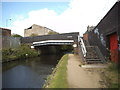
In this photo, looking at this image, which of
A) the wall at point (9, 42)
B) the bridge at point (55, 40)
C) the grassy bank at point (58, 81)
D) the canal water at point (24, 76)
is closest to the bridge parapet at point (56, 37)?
the bridge at point (55, 40)

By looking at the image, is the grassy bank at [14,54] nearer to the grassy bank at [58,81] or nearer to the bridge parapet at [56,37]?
the bridge parapet at [56,37]

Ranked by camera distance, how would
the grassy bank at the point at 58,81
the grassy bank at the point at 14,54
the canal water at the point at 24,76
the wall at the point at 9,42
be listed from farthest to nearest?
1. the wall at the point at 9,42
2. the grassy bank at the point at 14,54
3. the canal water at the point at 24,76
4. the grassy bank at the point at 58,81

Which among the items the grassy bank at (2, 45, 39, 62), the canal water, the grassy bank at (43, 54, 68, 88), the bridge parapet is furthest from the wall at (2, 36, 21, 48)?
the grassy bank at (43, 54, 68, 88)

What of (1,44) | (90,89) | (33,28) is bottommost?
(90,89)

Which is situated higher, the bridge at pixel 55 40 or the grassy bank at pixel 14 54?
the bridge at pixel 55 40

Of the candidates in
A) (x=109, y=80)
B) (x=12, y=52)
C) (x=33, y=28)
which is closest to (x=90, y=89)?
(x=109, y=80)

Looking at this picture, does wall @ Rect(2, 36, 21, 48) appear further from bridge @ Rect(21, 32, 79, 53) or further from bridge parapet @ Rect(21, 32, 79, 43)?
bridge @ Rect(21, 32, 79, 53)

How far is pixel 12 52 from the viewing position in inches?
840

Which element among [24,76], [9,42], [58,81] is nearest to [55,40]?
[9,42]

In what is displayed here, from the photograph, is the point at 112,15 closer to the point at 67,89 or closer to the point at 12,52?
the point at 67,89

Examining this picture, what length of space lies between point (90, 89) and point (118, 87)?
1.00 meters

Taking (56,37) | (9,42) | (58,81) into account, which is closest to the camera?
(58,81)

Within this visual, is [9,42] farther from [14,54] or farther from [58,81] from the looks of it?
[58,81]

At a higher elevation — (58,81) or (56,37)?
(56,37)
